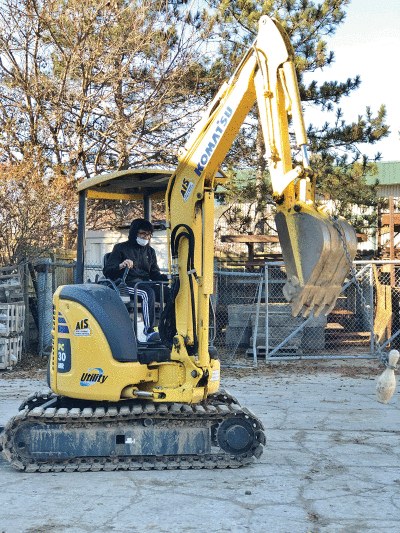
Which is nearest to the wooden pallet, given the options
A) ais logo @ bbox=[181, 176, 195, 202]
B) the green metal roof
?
ais logo @ bbox=[181, 176, 195, 202]

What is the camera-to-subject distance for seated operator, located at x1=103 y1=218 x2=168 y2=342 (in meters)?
6.17

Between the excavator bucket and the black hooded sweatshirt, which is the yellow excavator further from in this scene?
the excavator bucket

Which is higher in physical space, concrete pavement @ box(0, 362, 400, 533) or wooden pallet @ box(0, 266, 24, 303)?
wooden pallet @ box(0, 266, 24, 303)

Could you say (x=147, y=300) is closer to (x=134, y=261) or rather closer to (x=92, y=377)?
(x=134, y=261)

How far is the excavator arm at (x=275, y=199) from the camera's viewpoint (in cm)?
505

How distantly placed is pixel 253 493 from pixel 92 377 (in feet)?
6.05

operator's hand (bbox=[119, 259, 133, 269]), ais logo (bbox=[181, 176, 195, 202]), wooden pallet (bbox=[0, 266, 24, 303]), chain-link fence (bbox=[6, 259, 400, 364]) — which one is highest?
ais logo (bbox=[181, 176, 195, 202])

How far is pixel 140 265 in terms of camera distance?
6.47m

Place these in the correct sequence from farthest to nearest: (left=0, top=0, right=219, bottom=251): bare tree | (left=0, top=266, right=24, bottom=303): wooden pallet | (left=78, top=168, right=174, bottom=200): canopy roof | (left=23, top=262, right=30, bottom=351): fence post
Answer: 1. (left=0, top=0, right=219, bottom=251): bare tree
2. (left=23, top=262, right=30, bottom=351): fence post
3. (left=0, top=266, right=24, bottom=303): wooden pallet
4. (left=78, top=168, right=174, bottom=200): canopy roof

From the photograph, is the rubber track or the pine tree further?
the pine tree

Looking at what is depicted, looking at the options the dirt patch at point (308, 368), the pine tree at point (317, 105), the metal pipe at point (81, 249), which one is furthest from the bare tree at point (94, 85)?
the metal pipe at point (81, 249)

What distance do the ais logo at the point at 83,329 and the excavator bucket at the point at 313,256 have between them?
6.46 feet

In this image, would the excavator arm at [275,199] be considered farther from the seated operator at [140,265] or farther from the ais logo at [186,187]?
the seated operator at [140,265]

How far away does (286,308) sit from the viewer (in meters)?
13.0
